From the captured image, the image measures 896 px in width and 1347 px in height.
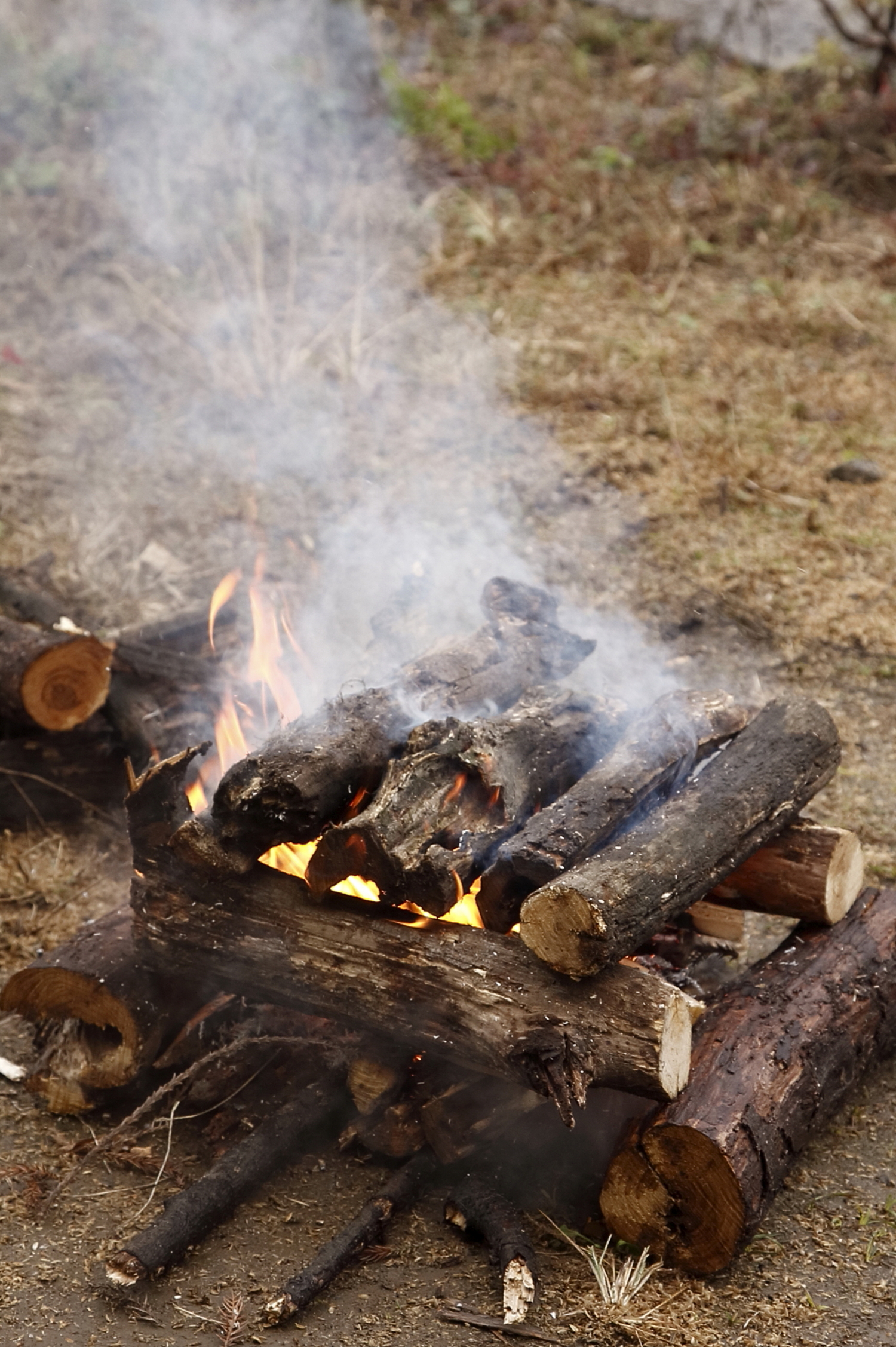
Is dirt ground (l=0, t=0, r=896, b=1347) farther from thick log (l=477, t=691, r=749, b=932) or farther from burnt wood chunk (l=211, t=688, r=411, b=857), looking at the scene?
burnt wood chunk (l=211, t=688, r=411, b=857)

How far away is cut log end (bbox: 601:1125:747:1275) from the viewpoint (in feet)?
9.96

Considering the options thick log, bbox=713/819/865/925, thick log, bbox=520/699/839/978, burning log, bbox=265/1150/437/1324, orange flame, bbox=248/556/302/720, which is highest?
thick log, bbox=520/699/839/978

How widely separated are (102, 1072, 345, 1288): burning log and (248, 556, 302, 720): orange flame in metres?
1.31

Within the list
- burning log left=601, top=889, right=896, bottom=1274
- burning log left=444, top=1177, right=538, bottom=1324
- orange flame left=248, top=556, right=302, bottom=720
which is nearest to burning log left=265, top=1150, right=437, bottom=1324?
burning log left=444, top=1177, right=538, bottom=1324

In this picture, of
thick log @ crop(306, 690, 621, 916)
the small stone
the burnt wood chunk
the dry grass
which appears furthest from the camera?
the small stone

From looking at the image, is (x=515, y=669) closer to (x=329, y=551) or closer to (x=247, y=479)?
(x=329, y=551)

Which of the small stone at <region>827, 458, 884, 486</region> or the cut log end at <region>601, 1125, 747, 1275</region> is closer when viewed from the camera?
the cut log end at <region>601, 1125, 747, 1275</region>

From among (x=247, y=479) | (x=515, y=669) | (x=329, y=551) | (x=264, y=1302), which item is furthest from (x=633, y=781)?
(x=247, y=479)

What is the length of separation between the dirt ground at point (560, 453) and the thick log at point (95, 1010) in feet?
0.44

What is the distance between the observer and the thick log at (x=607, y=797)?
126 inches

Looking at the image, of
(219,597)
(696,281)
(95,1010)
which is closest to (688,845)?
(95,1010)

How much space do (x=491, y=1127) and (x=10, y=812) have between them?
2.58 m

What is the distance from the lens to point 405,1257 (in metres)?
3.20

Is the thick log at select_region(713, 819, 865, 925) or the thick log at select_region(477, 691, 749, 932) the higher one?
the thick log at select_region(477, 691, 749, 932)
